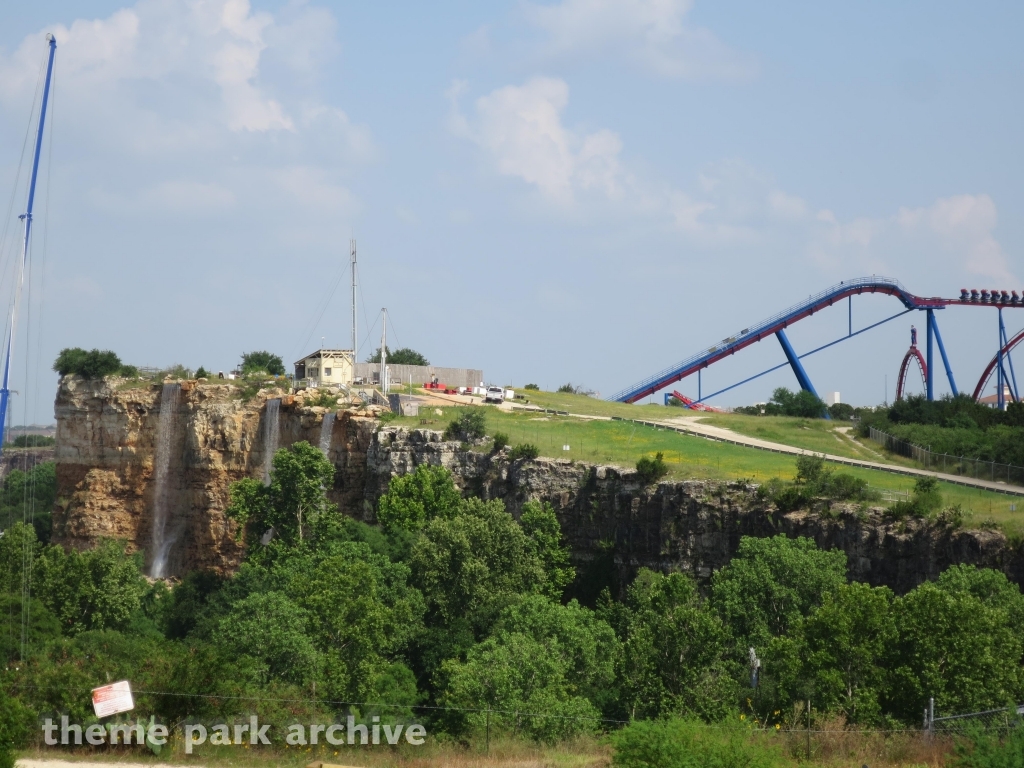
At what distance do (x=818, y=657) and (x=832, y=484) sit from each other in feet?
47.3

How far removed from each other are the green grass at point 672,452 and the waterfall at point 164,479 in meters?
13.1

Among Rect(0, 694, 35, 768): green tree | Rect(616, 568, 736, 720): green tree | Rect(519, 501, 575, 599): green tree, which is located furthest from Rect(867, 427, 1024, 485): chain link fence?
Rect(0, 694, 35, 768): green tree

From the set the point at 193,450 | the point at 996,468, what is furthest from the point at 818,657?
the point at 193,450

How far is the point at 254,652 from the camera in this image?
32906 mm

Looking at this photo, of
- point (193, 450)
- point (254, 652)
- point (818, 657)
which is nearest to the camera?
point (818, 657)

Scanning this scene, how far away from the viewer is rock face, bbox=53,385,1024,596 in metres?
37.6

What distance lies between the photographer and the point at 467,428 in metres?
55.4

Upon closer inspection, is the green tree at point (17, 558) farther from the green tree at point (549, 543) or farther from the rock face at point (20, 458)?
the rock face at point (20, 458)

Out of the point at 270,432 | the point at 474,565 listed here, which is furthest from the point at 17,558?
the point at 474,565

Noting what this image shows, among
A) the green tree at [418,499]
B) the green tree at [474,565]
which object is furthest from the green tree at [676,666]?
the green tree at [418,499]

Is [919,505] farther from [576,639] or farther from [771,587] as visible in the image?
[576,639]

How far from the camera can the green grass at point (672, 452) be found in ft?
128

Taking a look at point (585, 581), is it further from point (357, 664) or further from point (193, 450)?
point (193, 450)

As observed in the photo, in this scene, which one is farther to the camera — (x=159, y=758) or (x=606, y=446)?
(x=606, y=446)
